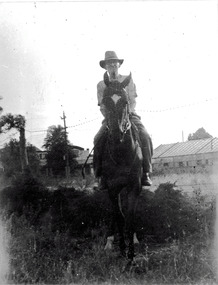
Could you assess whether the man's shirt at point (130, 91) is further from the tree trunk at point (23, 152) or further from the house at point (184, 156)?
the house at point (184, 156)

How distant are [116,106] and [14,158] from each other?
5434 mm

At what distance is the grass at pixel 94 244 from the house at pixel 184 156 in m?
7.73

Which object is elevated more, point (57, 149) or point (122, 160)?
point (57, 149)

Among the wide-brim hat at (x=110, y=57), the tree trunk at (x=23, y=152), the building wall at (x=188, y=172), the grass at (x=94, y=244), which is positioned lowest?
the grass at (x=94, y=244)

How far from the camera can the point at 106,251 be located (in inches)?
287

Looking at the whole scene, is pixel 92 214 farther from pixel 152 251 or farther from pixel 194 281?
Result: pixel 194 281

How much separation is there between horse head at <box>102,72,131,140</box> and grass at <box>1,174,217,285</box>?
2.52m

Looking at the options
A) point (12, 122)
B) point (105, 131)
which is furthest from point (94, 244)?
point (12, 122)

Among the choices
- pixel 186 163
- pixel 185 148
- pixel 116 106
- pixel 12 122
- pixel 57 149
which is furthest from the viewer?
pixel 185 148

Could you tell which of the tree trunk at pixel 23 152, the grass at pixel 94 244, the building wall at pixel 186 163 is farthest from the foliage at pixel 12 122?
the building wall at pixel 186 163

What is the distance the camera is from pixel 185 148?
20750 mm

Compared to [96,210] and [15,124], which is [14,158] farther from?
[96,210]

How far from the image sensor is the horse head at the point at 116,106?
255 inches

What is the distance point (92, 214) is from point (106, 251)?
7.29ft
